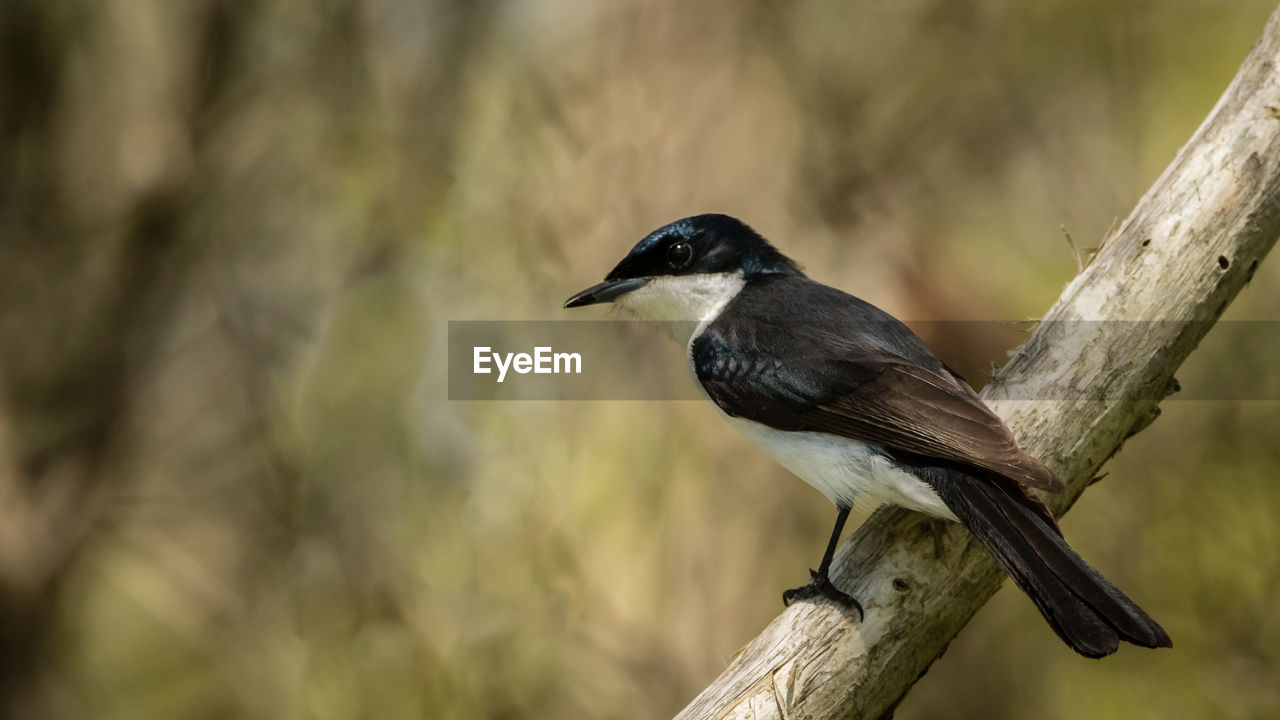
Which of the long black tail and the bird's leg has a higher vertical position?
the long black tail

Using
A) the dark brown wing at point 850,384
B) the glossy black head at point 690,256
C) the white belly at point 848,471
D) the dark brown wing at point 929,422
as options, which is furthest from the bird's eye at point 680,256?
the dark brown wing at point 929,422

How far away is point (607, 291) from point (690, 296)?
7.8 inches

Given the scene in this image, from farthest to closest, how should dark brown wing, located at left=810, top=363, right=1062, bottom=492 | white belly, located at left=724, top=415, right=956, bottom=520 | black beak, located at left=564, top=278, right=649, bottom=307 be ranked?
black beak, located at left=564, top=278, right=649, bottom=307 < white belly, located at left=724, top=415, right=956, bottom=520 < dark brown wing, located at left=810, top=363, right=1062, bottom=492

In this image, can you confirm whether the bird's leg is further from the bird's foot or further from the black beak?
the black beak

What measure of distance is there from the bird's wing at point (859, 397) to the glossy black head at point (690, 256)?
22 cm

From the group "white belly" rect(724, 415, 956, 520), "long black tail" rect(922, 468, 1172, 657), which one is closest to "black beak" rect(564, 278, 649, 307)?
"white belly" rect(724, 415, 956, 520)

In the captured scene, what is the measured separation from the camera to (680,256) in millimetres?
2381

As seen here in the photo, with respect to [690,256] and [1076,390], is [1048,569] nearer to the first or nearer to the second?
[1076,390]

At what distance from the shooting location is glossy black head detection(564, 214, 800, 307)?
2.36 meters

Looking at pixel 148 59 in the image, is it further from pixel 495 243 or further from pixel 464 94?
pixel 495 243

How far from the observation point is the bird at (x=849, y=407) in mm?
1632

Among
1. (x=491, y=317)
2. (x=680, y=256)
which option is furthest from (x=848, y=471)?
(x=491, y=317)

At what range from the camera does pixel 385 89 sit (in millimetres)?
4312

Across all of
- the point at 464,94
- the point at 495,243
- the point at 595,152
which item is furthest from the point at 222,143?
the point at 595,152
